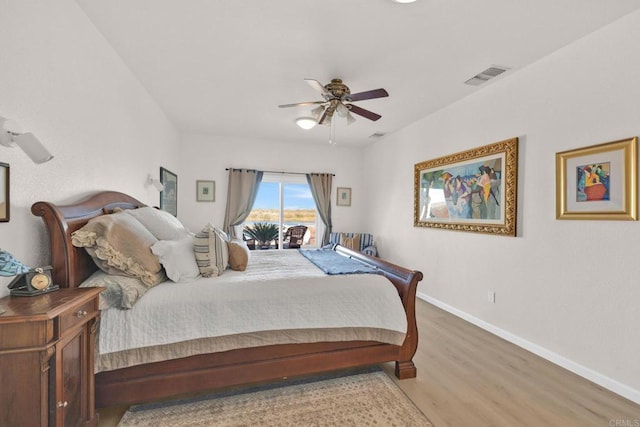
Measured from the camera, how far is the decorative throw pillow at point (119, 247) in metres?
1.67

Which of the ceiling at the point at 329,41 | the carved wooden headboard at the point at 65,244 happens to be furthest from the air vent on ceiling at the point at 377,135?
the carved wooden headboard at the point at 65,244

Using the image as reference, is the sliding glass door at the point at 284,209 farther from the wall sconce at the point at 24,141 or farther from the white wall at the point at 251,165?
the wall sconce at the point at 24,141

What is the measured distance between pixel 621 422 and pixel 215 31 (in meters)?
3.80

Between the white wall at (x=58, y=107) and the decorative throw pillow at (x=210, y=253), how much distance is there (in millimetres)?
842

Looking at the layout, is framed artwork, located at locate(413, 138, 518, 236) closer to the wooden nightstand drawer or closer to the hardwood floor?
the hardwood floor

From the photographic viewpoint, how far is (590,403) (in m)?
1.94

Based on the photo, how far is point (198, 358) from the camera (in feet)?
6.07

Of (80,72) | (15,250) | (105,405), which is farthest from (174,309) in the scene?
(80,72)

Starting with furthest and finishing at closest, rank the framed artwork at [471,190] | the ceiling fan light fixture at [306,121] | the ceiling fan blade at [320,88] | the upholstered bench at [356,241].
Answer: the upholstered bench at [356,241]
the ceiling fan light fixture at [306,121]
the framed artwork at [471,190]
the ceiling fan blade at [320,88]

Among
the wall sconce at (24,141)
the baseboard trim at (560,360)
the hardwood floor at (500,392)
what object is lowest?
the hardwood floor at (500,392)

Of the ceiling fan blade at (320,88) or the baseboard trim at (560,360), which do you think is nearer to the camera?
the baseboard trim at (560,360)

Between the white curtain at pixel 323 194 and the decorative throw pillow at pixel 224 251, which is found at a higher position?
the white curtain at pixel 323 194

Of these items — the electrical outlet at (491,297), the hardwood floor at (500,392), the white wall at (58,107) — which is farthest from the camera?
the electrical outlet at (491,297)

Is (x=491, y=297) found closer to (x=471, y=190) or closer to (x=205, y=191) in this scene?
(x=471, y=190)
